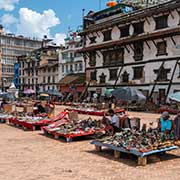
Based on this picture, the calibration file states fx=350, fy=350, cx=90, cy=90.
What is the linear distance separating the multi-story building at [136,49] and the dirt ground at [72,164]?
25.9m

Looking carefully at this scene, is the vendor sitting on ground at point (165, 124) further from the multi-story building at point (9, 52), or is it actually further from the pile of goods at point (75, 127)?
the multi-story building at point (9, 52)

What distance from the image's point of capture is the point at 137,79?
42875mm

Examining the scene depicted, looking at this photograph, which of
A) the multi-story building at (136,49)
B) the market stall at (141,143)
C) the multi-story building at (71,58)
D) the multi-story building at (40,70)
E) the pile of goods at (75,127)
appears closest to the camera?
the market stall at (141,143)

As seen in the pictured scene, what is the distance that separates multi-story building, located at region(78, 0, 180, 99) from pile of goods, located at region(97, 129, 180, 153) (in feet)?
84.9

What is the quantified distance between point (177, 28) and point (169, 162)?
2841 cm

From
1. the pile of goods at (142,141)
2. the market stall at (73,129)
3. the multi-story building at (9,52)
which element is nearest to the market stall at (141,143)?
the pile of goods at (142,141)

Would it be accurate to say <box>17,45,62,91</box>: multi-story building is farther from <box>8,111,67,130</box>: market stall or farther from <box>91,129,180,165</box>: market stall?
<box>91,129,180,165</box>: market stall

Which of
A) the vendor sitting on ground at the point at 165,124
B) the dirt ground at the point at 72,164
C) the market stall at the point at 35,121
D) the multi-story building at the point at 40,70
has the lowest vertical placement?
the dirt ground at the point at 72,164

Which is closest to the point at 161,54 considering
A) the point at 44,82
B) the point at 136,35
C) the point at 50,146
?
the point at 136,35

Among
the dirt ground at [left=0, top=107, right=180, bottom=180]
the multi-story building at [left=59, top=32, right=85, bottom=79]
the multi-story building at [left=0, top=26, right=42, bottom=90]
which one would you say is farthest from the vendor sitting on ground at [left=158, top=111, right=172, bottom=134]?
the multi-story building at [left=0, top=26, right=42, bottom=90]

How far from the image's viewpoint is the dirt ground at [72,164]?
30.7 ft

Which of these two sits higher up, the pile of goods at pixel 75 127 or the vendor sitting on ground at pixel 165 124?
the vendor sitting on ground at pixel 165 124

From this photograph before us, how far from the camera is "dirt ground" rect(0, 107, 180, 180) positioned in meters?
9.35

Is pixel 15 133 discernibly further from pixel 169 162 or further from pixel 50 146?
pixel 169 162
